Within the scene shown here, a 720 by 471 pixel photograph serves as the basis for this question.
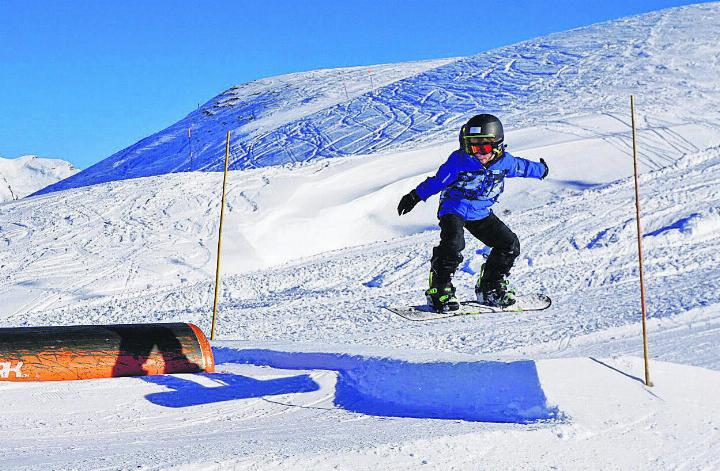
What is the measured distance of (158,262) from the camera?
1446cm

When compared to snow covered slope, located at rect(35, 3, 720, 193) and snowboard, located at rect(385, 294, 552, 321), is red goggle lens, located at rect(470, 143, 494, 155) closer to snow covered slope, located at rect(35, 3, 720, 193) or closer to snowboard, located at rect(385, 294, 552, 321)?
snowboard, located at rect(385, 294, 552, 321)

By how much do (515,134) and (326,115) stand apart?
12.3 meters

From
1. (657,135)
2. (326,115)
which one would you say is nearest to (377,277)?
(657,135)

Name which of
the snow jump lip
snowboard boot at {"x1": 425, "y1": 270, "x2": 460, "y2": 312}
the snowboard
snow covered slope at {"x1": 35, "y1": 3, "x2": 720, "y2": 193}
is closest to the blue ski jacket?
snowboard boot at {"x1": 425, "y1": 270, "x2": 460, "y2": 312}

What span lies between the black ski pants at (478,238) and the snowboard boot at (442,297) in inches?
1.1

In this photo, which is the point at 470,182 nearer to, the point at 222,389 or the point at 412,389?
the point at 412,389

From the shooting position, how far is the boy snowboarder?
666 centimetres

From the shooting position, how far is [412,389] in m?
6.43

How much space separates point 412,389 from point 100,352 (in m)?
2.95

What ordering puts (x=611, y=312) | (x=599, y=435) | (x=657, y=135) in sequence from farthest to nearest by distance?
(x=657, y=135), (x=611, y=312), (x=599, y=435)

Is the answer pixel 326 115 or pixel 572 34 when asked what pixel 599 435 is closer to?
pixel 326 115

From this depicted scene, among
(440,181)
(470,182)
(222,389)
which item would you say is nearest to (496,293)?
(470,182)

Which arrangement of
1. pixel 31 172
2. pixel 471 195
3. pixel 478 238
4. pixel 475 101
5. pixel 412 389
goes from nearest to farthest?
pixel 412 389 → pixel 471 195 → pixel 478 238 → pixel 475 101 → pixel 31 172

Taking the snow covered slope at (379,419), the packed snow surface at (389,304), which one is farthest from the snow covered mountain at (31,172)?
the snow covered slope at (379,419)
